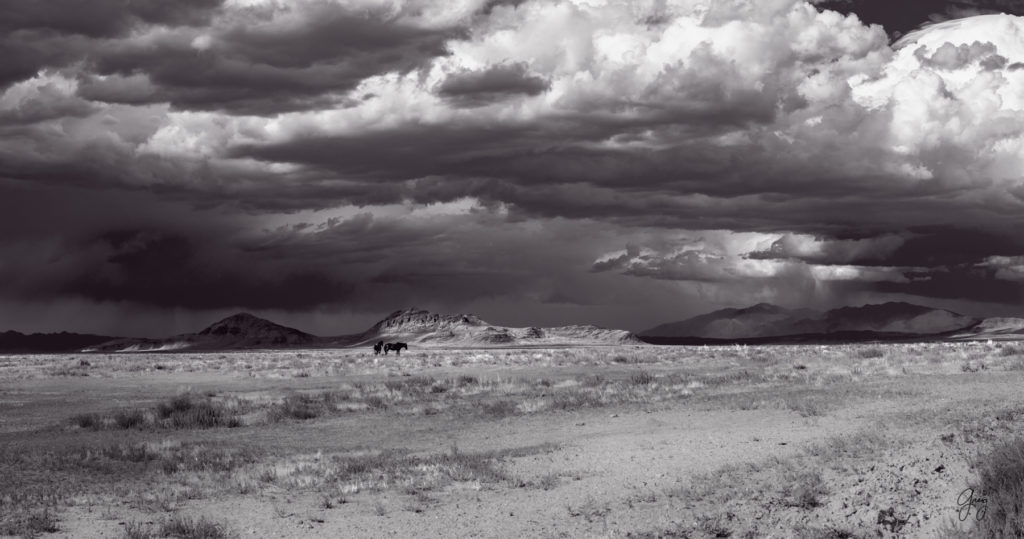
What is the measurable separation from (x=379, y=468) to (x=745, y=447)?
757cm

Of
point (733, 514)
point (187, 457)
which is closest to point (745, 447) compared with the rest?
point (733, 514)

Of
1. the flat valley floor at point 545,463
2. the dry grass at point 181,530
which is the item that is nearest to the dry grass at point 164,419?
the flat valley floor at point 545,463

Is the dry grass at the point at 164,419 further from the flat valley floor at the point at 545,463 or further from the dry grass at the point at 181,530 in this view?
the dry grass at the point at 181,530

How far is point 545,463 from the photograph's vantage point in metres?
19.2

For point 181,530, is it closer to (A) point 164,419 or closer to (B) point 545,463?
(B) point 545,463

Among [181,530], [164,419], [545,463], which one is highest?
[164,419]

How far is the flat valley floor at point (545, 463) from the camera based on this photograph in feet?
43.5

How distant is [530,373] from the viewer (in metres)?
52.1

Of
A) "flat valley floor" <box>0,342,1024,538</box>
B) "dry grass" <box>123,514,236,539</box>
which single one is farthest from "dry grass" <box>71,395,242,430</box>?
"dry grass" <box>123,514,236,539</box>

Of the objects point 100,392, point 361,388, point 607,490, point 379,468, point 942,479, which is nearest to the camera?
point 942,479

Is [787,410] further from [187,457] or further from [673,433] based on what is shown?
[187,457]

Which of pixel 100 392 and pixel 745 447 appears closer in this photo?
pixel 745 447

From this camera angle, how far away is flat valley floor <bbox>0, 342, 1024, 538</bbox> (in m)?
13.3

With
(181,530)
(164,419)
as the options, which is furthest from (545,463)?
(164,419)
